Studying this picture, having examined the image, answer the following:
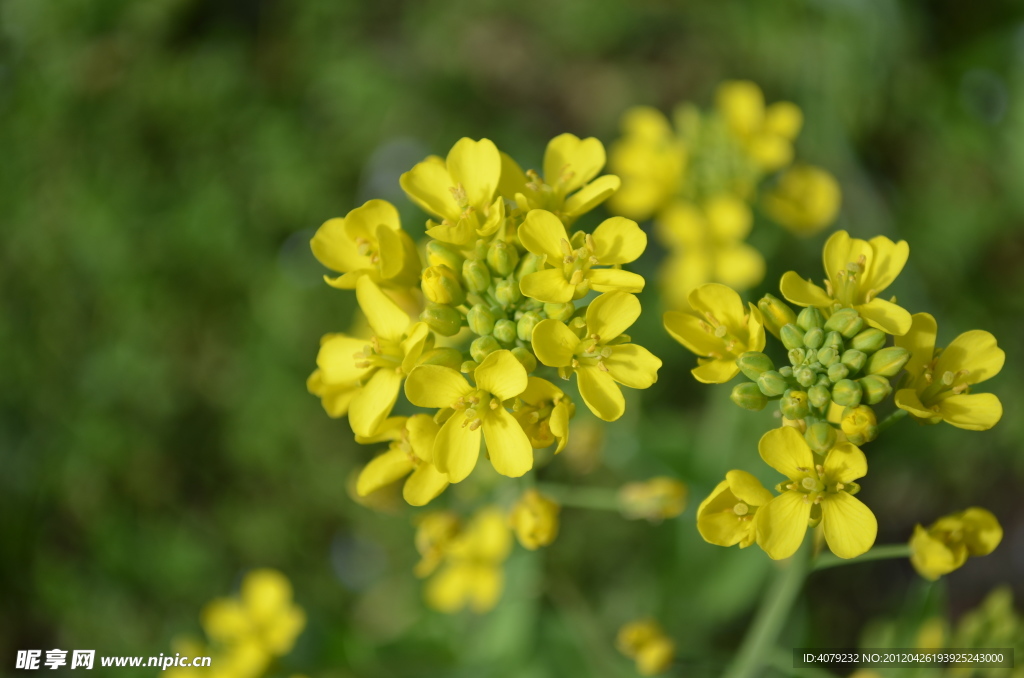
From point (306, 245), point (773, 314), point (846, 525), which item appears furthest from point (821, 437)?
point (306, 245)

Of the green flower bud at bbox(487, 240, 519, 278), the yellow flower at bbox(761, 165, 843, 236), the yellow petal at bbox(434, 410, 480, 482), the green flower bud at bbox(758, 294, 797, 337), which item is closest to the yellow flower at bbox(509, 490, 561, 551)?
the yellow petal at bbox(434, 410, 480, 482)

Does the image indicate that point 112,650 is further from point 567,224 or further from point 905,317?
point 905,317

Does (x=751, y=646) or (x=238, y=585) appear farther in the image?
(x=238, y=585)

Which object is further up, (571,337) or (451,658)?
(571,337)

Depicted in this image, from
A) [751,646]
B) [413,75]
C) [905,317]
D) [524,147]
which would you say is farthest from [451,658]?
[413,75]

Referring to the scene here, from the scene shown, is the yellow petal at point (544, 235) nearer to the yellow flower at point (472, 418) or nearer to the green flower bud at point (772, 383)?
the yellow flower at point (472, 418)

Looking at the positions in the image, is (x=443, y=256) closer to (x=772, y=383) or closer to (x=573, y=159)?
(x=573, y=159)

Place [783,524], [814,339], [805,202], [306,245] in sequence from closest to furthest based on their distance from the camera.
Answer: [783,524] → [814,339] → [805,202] → [306,245]
